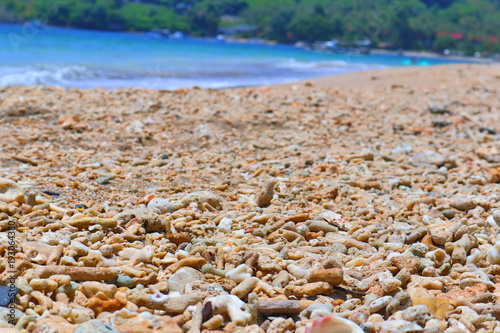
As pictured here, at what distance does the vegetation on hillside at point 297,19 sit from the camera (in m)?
49.5

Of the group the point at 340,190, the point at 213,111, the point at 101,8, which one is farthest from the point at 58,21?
the point at 340,190

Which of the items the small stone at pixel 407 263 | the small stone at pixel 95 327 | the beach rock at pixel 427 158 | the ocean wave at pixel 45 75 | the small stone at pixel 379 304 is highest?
the ocean wave at pixel 45 75

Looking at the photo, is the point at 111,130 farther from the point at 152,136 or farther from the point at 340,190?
the point at 340,190

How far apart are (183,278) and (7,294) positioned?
2.62 ft

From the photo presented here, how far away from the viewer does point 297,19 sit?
6694 cm

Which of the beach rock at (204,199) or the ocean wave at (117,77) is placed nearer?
the beach rock at (204,199)

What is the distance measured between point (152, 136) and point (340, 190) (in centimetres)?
252

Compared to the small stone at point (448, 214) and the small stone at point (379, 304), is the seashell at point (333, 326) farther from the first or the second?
the small stone at point (448, 214)

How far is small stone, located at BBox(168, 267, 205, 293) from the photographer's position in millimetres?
2439

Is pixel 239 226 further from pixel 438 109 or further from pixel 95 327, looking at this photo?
pixel 438 109

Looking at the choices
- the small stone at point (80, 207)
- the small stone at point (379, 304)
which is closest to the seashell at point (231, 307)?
the small stone at point (379, 304)

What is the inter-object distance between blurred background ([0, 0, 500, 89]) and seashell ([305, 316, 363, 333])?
14552mm

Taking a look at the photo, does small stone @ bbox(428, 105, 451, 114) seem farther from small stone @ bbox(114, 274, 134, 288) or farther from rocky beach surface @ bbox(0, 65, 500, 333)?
small stone @ bbox(114, 274, 134, 288)

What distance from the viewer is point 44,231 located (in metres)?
2.89
